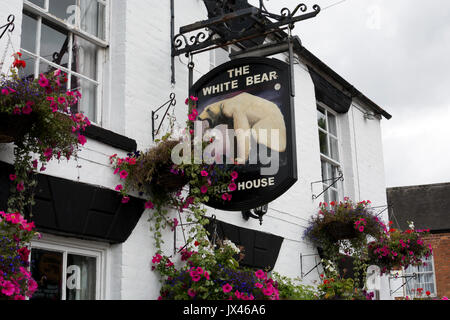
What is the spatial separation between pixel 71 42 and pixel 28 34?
57 cm

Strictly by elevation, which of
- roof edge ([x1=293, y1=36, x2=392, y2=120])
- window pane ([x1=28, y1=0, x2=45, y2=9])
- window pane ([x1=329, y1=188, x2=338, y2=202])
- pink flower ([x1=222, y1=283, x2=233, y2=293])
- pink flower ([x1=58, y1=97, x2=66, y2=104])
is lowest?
pink flower ([x1=222, y1=283, x2=233, y2=293])

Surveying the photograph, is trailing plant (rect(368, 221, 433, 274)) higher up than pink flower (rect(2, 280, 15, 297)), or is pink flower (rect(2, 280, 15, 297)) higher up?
trailing plant (rect(368, 221, 433, 274))

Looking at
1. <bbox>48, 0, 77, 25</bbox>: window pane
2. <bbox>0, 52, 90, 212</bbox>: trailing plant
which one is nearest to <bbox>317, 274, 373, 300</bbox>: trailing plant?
<bbox>0, 52, 90, 212</bbox>: trailing plant

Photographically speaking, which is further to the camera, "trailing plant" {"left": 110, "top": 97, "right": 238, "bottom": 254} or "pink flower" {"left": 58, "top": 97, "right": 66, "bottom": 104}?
"trailing plant" {"left": 110, "top": 97, "right": 238, "bottom": 254}

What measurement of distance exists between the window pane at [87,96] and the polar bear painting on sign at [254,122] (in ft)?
4.14

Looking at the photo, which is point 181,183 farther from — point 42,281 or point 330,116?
point 330,116

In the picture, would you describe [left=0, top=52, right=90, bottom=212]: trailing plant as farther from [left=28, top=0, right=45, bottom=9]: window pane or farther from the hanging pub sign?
the hanging pub sign

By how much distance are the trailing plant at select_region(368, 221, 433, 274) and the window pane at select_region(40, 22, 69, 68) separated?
5.70 meters

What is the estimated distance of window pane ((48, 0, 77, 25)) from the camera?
6.58 m

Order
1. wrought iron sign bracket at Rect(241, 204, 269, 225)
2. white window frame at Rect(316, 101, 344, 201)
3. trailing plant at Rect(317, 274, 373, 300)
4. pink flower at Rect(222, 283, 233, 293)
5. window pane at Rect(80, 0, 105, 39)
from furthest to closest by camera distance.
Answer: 1. white window frame at Rect(316, 101, 344, 201)
2. trailing plant at Rect(317, 274, 373, 300)
3. wrought iron sign bracket at Rect(241, 204, 269, 225)
4. window pane at Rect(80, 0, 105, 39)
5. pink flower at Rect(222, 283, 233, 293)

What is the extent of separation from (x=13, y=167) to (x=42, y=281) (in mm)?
1011

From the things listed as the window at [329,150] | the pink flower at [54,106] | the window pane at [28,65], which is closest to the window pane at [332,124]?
the window at [329,150]

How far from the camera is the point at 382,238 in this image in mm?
10211

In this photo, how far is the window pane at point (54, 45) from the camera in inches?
252
